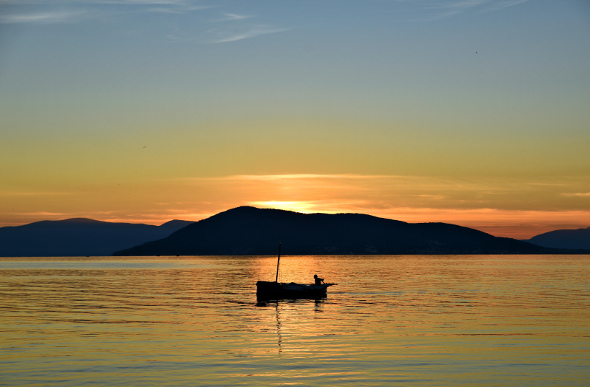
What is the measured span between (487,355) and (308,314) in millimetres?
26825

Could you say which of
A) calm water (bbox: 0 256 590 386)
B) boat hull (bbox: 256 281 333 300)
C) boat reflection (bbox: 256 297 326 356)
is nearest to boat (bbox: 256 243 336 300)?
boat hull (bbox: 256 281 333 300)

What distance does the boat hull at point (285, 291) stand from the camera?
80.9m

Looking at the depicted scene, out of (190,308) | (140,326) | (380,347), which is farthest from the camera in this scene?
(190,308)

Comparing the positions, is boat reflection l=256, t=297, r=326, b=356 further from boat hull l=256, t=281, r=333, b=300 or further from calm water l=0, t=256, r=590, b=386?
boat hull l=256, t=281, r=333, b=300

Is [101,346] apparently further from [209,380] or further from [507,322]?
[507,322]

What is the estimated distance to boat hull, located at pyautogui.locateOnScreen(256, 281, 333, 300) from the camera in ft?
266

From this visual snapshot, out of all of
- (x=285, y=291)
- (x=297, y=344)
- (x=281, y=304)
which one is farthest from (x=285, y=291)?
(x=297, y=344)

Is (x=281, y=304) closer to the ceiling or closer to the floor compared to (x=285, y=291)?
closer to the floor

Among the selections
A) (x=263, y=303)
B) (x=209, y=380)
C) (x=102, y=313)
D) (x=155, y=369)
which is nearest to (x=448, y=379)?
(x=209, y=380)

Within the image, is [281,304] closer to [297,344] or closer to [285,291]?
[285,291]

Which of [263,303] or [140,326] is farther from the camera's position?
[263,303]

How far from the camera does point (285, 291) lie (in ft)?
271

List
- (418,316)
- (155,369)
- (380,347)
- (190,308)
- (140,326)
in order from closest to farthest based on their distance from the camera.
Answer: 1. (155,369)
2. (380,347)
3. (140,326)
4. (418,316)
5. (190,308)

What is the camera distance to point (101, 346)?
133 ft
